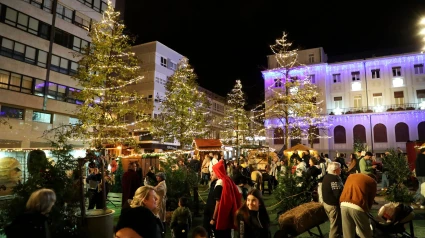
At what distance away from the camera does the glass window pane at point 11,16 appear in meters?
26.0

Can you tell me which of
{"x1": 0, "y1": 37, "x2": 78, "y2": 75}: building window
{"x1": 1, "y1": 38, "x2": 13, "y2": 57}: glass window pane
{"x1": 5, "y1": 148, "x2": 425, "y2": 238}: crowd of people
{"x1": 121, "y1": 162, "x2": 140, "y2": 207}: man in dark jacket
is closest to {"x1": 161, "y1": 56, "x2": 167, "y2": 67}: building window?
{"x1": 0, "y1": 37, "x2": 78, "y2": 75}: building window

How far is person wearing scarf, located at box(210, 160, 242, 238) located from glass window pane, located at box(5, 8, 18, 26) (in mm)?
29301

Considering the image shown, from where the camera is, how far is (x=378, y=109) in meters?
39.1

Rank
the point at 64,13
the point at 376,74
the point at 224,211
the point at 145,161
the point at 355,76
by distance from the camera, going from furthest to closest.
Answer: the point at 355,76 → the point at 376,74 → the point at 64,13 → the point at 145,161 → the point at 224,211

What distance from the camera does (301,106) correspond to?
92.8 ft

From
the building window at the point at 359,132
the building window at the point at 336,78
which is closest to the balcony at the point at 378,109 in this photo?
the building window at the point at 359,132

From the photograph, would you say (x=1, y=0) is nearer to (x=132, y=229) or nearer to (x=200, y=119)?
(x=200, y=119)

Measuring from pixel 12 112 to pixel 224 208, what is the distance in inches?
1109

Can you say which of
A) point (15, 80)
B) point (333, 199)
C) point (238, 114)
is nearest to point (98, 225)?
point (333, 199)

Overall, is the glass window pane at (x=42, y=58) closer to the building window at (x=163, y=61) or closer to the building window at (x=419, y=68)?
the building window at (x=163, y=61)

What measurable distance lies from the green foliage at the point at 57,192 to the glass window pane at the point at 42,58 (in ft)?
87.9

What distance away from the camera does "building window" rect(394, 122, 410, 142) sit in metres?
37.0

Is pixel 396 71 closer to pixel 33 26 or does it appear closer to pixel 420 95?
pixel 420 95

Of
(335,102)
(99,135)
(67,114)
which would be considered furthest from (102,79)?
(335,102)
